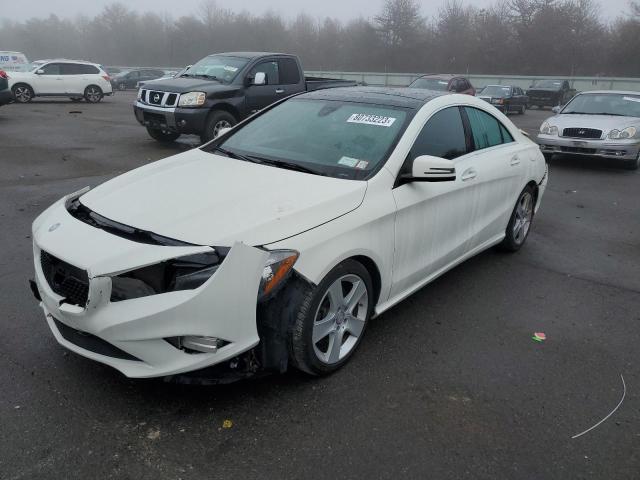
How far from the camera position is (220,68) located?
1120 cm

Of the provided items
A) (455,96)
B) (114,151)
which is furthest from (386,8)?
(455,96)

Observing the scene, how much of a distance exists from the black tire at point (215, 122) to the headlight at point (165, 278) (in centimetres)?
808

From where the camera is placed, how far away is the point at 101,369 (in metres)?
3.12

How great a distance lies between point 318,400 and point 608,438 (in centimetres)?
155

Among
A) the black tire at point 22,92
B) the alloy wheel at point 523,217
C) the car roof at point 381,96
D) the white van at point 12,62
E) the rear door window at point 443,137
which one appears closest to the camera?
the rear door window at point 443,137

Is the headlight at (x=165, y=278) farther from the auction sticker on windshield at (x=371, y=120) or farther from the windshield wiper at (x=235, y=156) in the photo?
the auction sticker on windshield at (x=371, y=120)

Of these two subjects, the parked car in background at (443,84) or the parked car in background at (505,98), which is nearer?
the parked car in background at (443,84)

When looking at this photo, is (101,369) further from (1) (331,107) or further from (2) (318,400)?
(1) (331,107)

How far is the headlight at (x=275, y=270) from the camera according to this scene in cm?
268

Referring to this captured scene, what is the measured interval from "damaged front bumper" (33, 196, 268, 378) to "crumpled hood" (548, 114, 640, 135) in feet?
32.7

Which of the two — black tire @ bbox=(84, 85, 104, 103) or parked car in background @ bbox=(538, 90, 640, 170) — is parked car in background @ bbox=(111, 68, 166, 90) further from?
parked car in background @ bbox=(538, 90, 640, 170)

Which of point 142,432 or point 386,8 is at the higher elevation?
point 386,8

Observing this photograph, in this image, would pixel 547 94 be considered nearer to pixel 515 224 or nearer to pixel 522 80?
pixel 522 80

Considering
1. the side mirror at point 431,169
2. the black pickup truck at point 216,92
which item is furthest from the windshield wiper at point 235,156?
the black pickup truck at point 216,92
